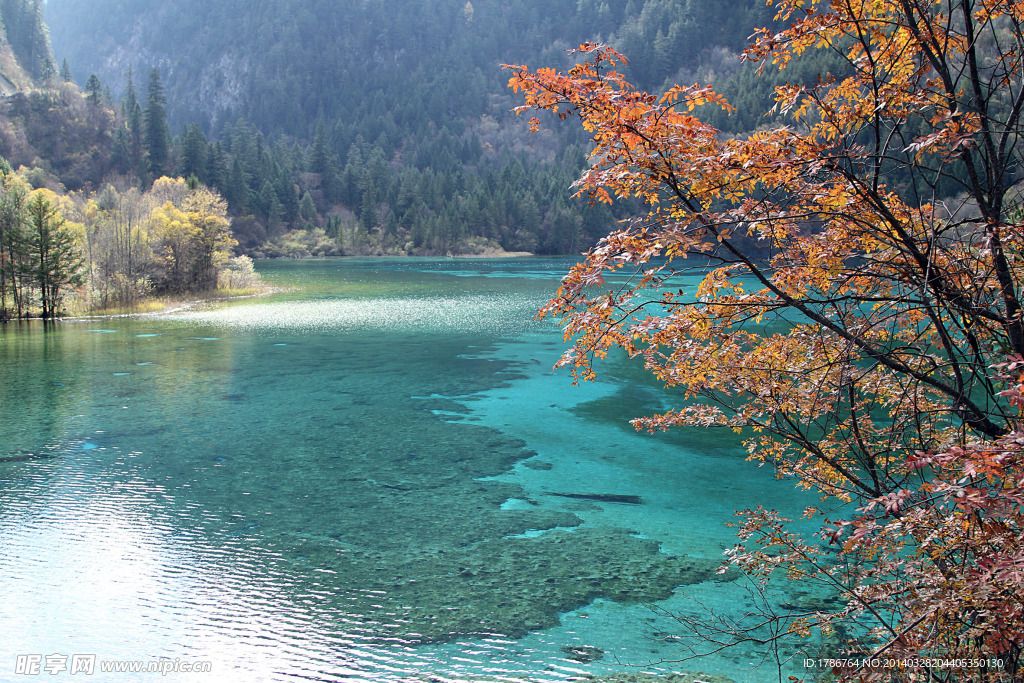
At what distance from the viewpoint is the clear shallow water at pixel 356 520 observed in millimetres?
8250

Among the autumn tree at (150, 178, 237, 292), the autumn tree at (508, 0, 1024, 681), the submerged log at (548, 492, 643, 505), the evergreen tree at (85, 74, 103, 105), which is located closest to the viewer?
the autumn tree at (508, 0, 1024, 681)

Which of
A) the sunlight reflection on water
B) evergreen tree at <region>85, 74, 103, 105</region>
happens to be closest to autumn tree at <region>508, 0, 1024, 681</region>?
the sunlight reflection on water

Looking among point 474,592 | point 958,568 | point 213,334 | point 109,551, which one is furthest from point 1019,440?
point 213,334

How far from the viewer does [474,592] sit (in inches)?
371

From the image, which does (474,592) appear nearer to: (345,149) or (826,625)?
(826,625)

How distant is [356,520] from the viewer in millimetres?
11820

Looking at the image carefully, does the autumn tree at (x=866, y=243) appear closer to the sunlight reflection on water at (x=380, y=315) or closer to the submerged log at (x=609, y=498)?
the submerged log at (x=609, y=498)

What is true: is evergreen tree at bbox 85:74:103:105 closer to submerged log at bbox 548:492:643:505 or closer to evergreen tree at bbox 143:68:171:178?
evergreen tree at bbox 143:68:171:178

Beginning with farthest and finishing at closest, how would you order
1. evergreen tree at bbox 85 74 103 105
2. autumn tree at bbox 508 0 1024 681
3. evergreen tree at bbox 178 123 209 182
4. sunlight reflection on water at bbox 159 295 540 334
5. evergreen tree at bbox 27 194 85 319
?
1. evergreen tree at bbox 85 74 103 105
2. evergreen tree at bbox 178 123 209 182
3. evergreen tree at bbox 27 194 85 319
4. sunlight reflection on water at bbox 159 295 540 334
5. autumn tree at bbox 508 0 1024 681

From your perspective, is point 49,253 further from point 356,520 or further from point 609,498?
point 609,498

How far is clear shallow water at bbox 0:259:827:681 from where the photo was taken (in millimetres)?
8250

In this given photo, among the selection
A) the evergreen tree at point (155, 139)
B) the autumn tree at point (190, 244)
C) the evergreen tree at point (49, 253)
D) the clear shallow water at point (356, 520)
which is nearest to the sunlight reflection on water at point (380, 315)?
the evergreen tree at point (49, 253)

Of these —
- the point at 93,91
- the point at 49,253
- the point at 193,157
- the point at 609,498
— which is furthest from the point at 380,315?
the point at 93,91

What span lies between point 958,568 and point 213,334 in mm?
33585
